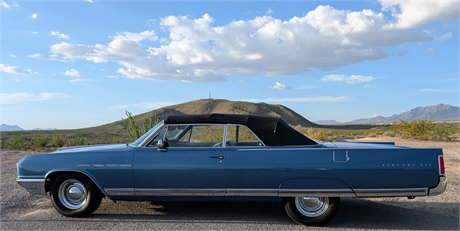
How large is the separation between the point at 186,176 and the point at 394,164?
2.69 metres

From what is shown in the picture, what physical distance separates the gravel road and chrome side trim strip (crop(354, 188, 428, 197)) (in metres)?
0.51

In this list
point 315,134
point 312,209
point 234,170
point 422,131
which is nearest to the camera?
point 234,170

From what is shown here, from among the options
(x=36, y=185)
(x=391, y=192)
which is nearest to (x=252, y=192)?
(x=391, y=192)

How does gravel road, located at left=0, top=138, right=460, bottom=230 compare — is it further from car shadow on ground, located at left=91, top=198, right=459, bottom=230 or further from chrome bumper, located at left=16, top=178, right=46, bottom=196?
chrome bumper, located at left=16, top=178, right=46, bottom=196

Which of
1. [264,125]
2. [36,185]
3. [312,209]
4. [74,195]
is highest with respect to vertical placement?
[264,125]

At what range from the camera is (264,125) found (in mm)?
5805

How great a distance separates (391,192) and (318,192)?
92 centimetres

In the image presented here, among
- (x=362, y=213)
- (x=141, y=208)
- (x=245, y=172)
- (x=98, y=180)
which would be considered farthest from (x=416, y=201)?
(x=98, y=180)

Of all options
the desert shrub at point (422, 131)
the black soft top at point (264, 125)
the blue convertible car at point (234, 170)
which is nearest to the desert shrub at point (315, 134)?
the desert shrub at point (422, 131)

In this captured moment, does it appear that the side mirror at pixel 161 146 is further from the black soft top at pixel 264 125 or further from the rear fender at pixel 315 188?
the rear fender at pixel 315 188

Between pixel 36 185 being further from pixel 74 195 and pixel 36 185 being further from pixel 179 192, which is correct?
pixel 179 192

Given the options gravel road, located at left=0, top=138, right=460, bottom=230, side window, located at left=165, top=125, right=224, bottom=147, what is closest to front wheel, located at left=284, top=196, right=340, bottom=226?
gravel road, located at left=0, top=138, right=460, bottom=230

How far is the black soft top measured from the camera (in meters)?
5.68

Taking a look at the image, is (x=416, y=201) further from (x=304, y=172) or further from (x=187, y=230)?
(x=187, y=230)
